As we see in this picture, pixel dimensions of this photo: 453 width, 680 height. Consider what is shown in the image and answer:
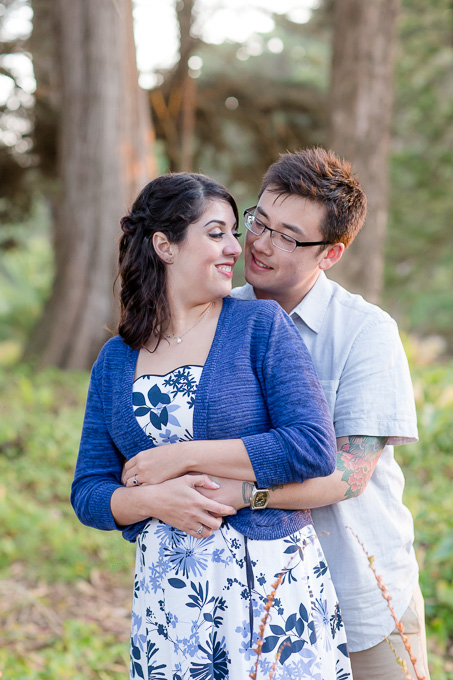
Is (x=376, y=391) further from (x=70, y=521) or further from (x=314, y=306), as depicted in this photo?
(x=70, y=521)

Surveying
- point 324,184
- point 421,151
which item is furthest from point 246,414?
point 421,151

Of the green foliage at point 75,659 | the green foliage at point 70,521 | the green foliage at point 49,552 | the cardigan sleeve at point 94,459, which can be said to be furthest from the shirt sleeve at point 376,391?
the green foliage at point 75,659

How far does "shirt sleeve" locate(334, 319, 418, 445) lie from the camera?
1.83 metres

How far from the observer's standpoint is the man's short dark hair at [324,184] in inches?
77.9

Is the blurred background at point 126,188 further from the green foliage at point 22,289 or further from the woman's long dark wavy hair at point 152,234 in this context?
the green foliage at point 22,289

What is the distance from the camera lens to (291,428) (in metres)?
1.65

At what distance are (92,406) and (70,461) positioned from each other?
3.80m

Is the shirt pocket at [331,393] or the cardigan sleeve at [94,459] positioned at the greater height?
the shirt pocket at [331,393]

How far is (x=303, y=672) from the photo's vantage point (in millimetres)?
1667

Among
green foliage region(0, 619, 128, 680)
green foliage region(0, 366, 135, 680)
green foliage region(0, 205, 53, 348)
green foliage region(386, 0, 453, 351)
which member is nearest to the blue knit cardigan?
green foliage region(0, 366, 135, 680)

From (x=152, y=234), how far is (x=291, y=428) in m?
0.73

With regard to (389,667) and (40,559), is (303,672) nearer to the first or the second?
(389,667)

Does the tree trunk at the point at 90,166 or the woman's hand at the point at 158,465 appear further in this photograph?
the tree trunk at the point at 90,166

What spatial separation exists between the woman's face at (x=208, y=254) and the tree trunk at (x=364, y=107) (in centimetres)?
559
